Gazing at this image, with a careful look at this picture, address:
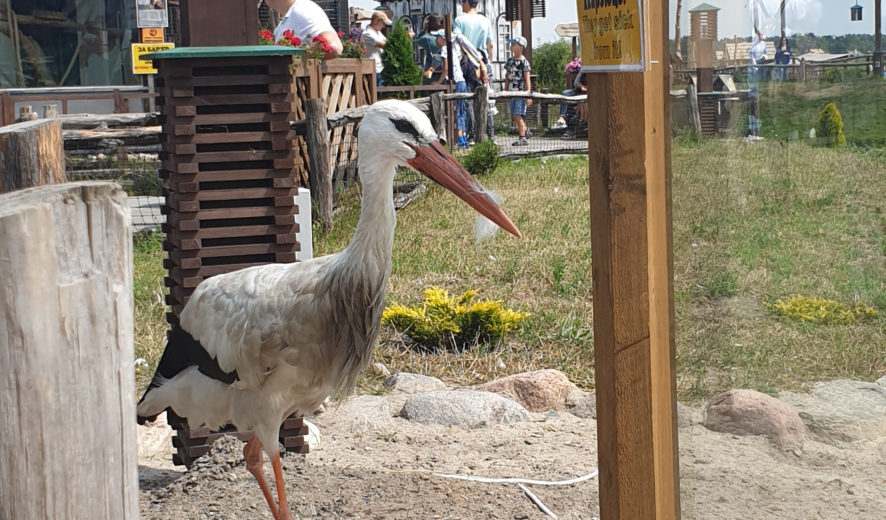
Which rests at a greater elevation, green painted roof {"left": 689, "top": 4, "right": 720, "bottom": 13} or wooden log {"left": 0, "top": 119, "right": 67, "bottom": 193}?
green painted roof {"left": 689, "top": 4, "right": 720, "bottom": 13}

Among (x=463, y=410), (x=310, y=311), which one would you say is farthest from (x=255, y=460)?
(x=463, y=410)

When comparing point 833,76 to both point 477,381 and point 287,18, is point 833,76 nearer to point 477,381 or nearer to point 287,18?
point 477,381

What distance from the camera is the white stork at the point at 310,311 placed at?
3770mm

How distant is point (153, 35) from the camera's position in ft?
47.5

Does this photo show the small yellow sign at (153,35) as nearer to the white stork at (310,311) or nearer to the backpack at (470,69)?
the backpack at (470,69)

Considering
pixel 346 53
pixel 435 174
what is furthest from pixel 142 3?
pixel 435 174

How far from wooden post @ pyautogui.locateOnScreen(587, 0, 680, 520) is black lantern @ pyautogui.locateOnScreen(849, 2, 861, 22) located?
0.44 meters

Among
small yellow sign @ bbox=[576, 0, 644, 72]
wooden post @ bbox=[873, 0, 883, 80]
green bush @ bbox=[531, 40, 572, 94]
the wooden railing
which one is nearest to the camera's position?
wooden post @ bbox=[873, 0, 883, 80]

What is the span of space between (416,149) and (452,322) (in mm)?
2756

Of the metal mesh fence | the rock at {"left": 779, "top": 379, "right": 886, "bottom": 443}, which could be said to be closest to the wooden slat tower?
the rock at {"left": 779, "top": 379, "right": 886, "bottom": 443}

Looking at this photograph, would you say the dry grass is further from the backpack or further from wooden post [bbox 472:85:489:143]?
the backpack

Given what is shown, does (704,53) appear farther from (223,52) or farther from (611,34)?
(223,52)

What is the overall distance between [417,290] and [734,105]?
18.1 feet

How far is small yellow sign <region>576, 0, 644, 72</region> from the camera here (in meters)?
2.15
